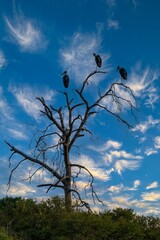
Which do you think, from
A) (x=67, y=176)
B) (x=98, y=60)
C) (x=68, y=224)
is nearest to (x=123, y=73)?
(x=98, y=60)

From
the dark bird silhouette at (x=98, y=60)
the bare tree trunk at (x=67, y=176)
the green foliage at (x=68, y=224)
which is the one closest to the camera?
the green foliage at (x=68, y=224)

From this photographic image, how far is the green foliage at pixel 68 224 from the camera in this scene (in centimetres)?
1459

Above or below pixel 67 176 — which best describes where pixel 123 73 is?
above

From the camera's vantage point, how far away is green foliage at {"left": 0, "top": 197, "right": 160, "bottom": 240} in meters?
14.6

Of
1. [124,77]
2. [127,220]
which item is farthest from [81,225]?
[124,77]

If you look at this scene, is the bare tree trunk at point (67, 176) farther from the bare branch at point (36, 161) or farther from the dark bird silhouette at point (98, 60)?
the dark bird silhouette at point (98, 60)

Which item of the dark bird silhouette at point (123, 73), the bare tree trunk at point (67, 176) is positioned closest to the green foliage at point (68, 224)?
the bare tree trunk at point (67, 176)

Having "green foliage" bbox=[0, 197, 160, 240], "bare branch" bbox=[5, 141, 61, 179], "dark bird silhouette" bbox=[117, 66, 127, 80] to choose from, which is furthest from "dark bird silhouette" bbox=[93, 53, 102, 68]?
"green foliage" bbox=[0, 197, 160, 240]

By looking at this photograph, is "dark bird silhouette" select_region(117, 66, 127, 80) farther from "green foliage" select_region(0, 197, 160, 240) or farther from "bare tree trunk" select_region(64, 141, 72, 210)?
"green foliage" select_region(0, 197, 160, 240)

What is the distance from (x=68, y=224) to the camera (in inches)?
578

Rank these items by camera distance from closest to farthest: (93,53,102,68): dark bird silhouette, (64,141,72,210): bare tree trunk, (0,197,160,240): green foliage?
(0,197,160,240): green foliage
(64,141,72,210): bare tree trunk
(93,53,102,68): dark bird silhouette

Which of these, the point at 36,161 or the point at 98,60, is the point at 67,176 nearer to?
the point at 36,161

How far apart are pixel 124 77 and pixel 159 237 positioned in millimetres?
10944

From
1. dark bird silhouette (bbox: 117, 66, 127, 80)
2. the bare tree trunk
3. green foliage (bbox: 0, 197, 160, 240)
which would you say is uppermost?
dark bird silhouette (bbox: 117, 66, 127, 80)
